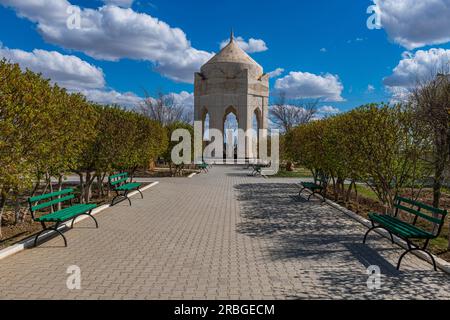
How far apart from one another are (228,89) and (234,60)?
3480 mm

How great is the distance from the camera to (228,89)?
42594mm

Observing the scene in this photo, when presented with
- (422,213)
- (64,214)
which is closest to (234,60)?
(64,214)

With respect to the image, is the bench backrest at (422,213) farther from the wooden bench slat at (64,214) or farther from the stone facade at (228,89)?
the stone facade at (228,89)

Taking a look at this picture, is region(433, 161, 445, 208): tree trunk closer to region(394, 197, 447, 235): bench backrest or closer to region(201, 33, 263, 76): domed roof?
region(394, 197, 447, 235): bench backrest

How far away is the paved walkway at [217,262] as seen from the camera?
4.61m

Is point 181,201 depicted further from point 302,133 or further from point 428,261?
point 428,261

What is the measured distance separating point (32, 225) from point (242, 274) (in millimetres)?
5868

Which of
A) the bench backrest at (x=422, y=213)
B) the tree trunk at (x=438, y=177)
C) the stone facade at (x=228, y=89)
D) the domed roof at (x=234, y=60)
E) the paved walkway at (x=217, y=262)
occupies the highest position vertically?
the domed roof at (x=234, y=60)

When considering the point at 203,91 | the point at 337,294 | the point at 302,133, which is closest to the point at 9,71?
the point at 337,294

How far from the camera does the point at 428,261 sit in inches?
231

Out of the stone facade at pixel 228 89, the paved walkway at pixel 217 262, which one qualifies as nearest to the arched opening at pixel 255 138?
the stone facade at pixel 228 89

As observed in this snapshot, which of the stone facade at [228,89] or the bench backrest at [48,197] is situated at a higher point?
the stone facade at [228,89]
